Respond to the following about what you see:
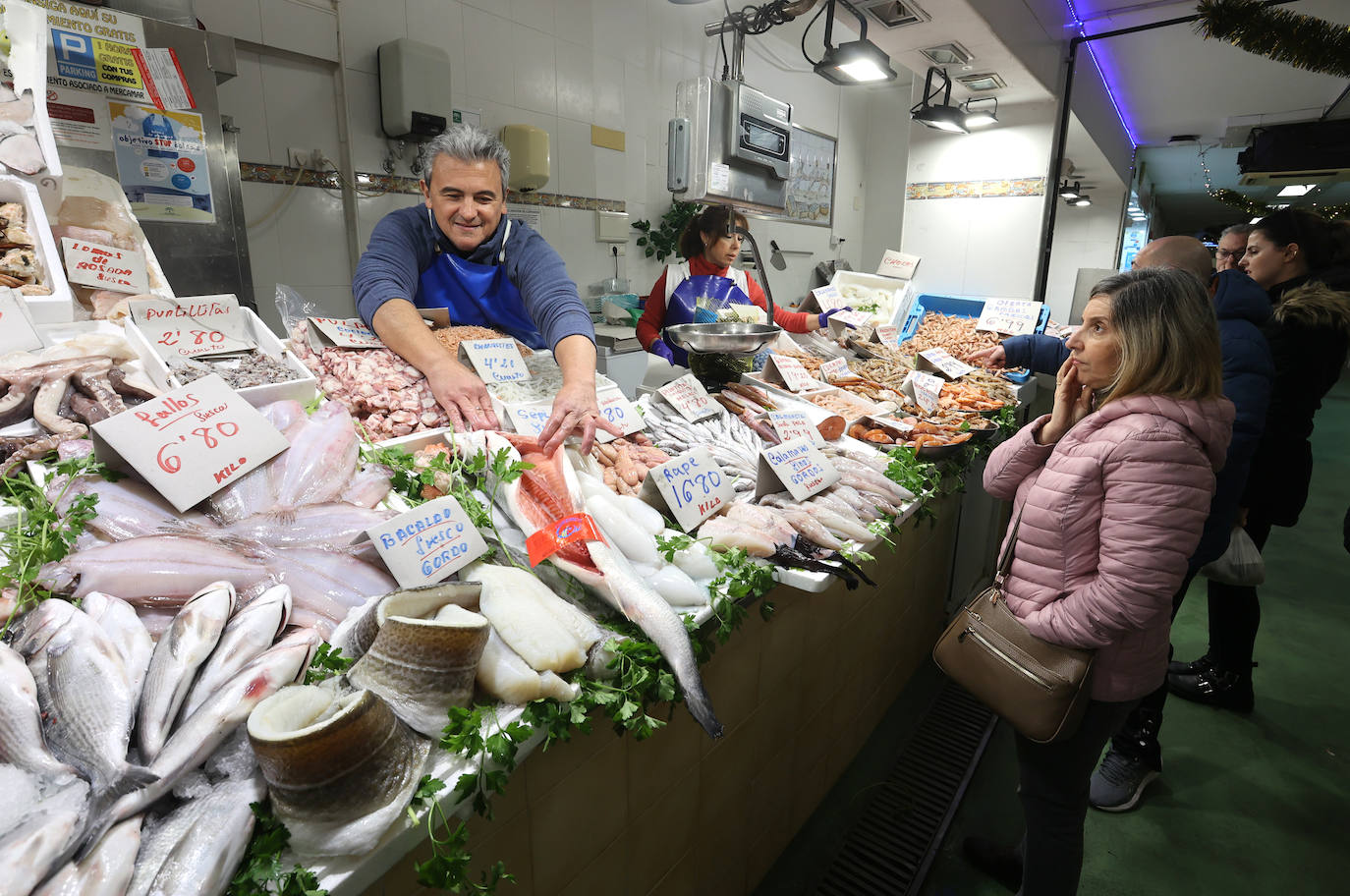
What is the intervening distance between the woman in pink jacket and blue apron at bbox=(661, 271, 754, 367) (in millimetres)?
2318

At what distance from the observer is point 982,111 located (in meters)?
5.85

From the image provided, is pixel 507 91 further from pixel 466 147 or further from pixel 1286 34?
pixel 1286 34

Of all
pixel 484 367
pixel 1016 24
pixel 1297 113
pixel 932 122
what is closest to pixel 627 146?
pixel 932 122

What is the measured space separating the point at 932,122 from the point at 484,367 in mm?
4874

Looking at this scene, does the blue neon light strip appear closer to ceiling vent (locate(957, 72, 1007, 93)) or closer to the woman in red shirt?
ceiling vent (locate(957, 72, 1007, 93))

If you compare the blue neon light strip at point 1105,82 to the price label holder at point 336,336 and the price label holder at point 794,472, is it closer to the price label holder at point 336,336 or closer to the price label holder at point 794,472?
the price label holder at point 794,472

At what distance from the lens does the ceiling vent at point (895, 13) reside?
13.4 ft

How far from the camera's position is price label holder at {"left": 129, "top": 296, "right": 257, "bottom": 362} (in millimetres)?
1916

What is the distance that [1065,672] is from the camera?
5.92 feet

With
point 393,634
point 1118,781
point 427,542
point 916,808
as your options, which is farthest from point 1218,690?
point 393,634

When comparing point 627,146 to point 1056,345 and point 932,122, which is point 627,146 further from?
point 1056,345

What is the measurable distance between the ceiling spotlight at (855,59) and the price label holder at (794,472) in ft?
10.3

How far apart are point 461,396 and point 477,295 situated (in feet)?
2.62

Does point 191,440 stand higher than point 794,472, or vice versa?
point 191,440
